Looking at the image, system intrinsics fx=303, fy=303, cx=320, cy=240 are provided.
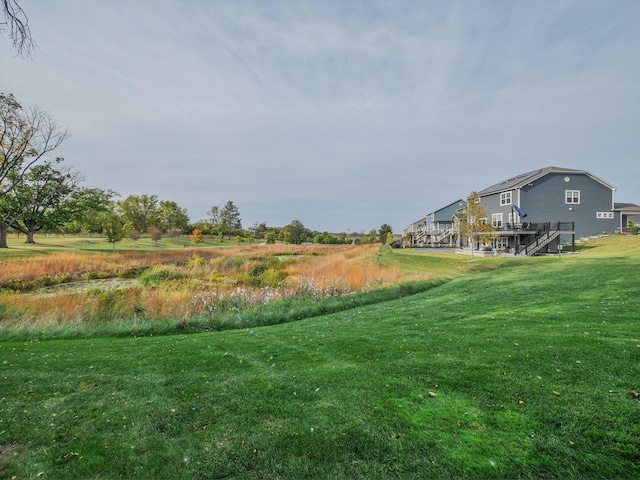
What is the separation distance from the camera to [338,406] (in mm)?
3168

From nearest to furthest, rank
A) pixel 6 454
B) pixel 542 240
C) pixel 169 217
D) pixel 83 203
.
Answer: pixel 6 454 → pixel 542 240 → pixel 83 203 → pixel 169 217

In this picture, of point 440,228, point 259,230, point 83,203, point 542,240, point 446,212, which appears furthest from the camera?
point 259,230

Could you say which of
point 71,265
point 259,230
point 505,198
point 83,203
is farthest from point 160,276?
point 259,230

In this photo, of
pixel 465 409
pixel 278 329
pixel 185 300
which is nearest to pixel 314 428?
pixel 465 409

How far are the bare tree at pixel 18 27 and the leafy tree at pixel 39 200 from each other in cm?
3110

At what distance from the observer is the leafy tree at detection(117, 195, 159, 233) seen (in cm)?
5450

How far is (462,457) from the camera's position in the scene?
7.70ft

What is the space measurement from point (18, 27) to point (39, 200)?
33.1m

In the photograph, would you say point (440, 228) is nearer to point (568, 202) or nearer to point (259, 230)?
point (568, 202)

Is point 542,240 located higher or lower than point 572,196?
lower

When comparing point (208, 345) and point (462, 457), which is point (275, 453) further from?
→ point (208, 345)

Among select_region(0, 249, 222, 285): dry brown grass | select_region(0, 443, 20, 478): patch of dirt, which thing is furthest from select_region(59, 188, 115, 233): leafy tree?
select_region(0, 443, 20, 478): patch of dirt

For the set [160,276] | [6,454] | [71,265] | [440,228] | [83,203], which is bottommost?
[160,276]

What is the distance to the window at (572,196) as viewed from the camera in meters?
31.7
